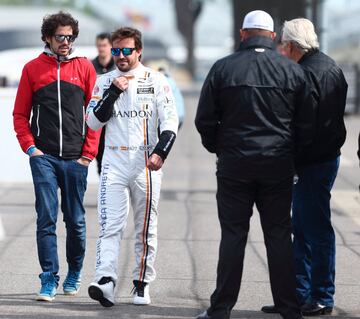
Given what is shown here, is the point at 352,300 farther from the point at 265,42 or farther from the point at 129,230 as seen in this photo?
the point at 129,230

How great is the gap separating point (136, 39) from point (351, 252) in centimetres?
344

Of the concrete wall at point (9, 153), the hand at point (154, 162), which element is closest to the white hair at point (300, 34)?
the hand at point (154, 162)

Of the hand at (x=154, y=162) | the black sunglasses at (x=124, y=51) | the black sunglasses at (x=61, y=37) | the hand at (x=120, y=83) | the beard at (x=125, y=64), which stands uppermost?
the black sunglasses at (x=61, y=37)

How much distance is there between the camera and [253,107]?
714 cm

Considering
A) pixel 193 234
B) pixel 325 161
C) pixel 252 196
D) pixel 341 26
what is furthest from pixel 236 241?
pixel 341 26

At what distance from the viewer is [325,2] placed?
993 inches

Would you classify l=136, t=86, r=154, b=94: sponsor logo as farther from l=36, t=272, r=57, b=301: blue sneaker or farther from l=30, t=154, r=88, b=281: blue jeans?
l=36, t=272, r=57, b=301: blue sneaker

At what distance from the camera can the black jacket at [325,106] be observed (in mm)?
7641

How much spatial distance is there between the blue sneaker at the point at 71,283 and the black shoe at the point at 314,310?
163 centimetres

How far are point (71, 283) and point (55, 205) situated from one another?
1.90 feet

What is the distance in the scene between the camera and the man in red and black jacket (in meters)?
8.20

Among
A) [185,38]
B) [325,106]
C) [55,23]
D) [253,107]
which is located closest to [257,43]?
[253,107]

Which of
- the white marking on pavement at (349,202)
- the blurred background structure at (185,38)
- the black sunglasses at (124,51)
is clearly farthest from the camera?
the blurred background structure at (185,38)

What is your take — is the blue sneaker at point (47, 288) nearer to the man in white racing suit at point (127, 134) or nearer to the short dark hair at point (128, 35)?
the man in white racing suit at point (127, 134)
